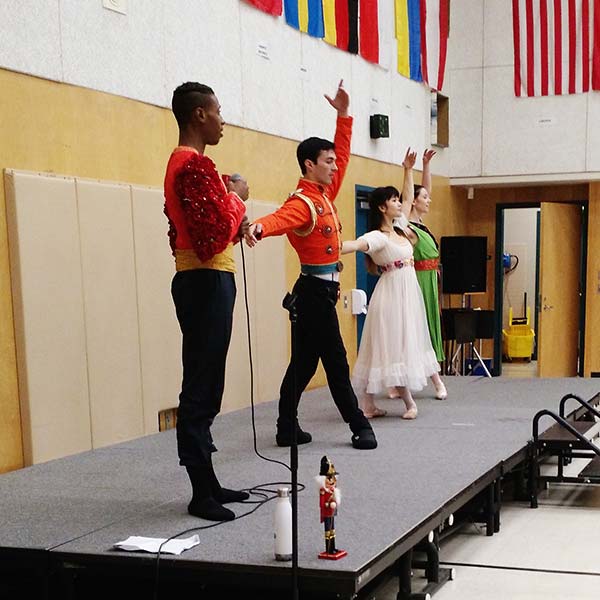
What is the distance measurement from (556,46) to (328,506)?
331 inches

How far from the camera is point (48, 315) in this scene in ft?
14.3

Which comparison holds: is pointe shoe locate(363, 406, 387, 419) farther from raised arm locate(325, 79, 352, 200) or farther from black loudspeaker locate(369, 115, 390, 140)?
black loudspeaker locate(369, 115, 390, 140)

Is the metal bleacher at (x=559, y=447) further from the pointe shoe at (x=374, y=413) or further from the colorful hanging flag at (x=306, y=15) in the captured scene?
the colorful hanging flag at (x=306, y=15)

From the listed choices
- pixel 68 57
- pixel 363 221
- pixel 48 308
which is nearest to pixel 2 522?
pixel 48 308

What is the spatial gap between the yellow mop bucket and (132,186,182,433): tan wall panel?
26.8 ft

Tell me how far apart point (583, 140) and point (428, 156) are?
437cm

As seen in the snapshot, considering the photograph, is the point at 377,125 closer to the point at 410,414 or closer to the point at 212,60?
the point at 212,60

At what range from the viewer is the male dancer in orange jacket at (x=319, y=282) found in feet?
14.1

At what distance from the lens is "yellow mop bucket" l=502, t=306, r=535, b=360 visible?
12555mm

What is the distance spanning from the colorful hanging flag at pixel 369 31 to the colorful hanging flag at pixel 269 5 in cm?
158

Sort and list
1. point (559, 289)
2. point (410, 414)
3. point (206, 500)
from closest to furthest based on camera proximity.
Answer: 1. point (206, 500)
2. point (410, 414)
3. point (559, 289)

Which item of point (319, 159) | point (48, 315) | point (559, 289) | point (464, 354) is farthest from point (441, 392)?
Result: point (559, 289)

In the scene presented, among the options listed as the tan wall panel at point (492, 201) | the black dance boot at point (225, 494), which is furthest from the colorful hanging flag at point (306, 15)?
the tan wall panel at point (492, 201)

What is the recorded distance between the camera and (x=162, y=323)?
17.0 ft
